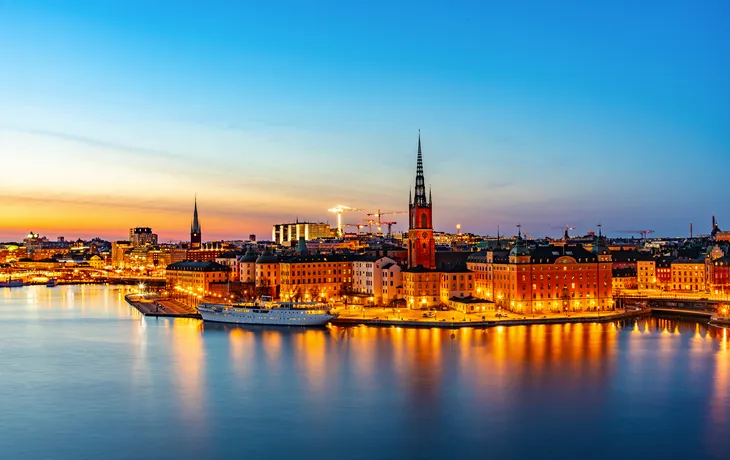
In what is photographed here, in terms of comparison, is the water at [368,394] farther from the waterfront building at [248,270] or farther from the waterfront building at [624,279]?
the waterfront building at [624,279]

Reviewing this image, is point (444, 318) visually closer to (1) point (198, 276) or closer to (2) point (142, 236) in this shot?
(1) point (198, 276)

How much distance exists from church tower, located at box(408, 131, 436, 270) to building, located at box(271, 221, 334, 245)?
7437 cm

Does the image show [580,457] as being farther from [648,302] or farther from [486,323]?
[648,302]

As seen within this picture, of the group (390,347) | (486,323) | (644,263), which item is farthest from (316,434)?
(644,263)

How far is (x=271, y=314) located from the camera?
3062 cm

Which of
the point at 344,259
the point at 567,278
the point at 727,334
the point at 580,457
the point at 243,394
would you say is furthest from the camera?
the point at 344,259

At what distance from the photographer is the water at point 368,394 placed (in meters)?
14.0

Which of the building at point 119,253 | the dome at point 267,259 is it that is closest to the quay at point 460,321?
the dome at point 267,259

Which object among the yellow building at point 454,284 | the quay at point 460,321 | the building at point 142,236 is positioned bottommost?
the quay at point 460,321

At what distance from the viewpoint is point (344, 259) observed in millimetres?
40812

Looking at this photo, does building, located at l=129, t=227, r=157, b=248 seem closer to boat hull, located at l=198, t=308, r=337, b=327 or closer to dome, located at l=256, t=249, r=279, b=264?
dome, located at l=256, t=249, r=279, b=264

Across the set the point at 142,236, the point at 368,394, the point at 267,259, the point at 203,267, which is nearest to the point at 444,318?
the point at 368,394

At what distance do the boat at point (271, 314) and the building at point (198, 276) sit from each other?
11521mm

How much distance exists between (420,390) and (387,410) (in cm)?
194
